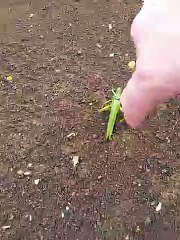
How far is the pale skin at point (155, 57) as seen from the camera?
59 cm

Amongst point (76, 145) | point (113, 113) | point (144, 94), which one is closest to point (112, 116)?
point (113, 113)

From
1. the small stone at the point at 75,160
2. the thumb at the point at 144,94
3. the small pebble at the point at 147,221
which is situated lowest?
the small pebble at the point at 147,221

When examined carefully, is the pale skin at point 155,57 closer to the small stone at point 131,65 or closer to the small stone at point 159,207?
the small stone at point 159,207

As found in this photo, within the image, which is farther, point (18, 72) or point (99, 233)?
point (18, 72)

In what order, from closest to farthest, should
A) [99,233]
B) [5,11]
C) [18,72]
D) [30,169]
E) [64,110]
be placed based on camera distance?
[99,233] → [30,169] → [64,110] → [18,72] → [5,11]

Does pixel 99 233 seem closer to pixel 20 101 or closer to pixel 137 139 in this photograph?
pixel 137 139

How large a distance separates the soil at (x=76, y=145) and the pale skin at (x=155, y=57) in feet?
2.54

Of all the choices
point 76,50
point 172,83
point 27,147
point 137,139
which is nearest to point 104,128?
point 137,139

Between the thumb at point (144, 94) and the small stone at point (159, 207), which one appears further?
the small stone at point (159, 207)

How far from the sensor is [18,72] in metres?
1.69

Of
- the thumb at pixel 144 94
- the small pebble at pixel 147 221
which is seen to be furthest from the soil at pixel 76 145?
the thumb at pixel 144 94

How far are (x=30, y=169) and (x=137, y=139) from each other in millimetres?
320

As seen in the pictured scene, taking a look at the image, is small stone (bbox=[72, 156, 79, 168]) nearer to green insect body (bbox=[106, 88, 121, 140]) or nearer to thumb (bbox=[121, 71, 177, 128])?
green insect body (bbox=[106, 88, 121, 140])

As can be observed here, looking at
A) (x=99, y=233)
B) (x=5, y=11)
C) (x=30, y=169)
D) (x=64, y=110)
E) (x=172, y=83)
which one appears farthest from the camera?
(x=5, y=11)
